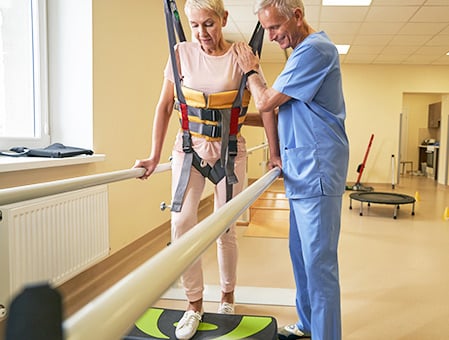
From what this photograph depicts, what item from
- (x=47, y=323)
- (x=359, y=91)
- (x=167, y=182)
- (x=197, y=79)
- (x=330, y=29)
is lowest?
(x=167, y=182)

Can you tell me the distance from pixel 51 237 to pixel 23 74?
1.22 meters

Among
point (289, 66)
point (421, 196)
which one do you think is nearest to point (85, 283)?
point (289, 66)

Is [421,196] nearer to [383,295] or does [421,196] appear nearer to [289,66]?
[383,295]

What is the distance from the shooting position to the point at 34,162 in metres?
2.37

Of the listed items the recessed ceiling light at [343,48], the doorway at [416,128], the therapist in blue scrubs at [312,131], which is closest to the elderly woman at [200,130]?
the therapist in blue scrubs at [312,131]

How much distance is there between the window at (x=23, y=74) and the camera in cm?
276

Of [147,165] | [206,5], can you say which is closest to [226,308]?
[147,165]

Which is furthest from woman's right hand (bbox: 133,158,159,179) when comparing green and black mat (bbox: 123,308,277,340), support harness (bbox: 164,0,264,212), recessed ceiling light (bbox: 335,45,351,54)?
recessed ceiling light (bbox: 335,45,351,54)

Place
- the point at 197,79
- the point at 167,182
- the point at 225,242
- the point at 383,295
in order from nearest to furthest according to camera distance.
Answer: the point at 197,79 < the point at 225,242 < the point at 383,295 < the point at 167,182

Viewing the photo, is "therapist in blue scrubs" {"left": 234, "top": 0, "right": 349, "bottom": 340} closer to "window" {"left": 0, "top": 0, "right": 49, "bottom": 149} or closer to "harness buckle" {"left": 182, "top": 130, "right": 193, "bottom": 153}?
"harness buckle" {"left": 182, "top": 130, "right": 193, "bottom": 153}

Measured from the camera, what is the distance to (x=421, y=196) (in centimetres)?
770

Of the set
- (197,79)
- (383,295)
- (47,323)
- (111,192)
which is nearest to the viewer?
(47,323)

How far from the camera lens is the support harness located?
173 cm

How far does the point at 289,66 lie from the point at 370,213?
4686 mm
